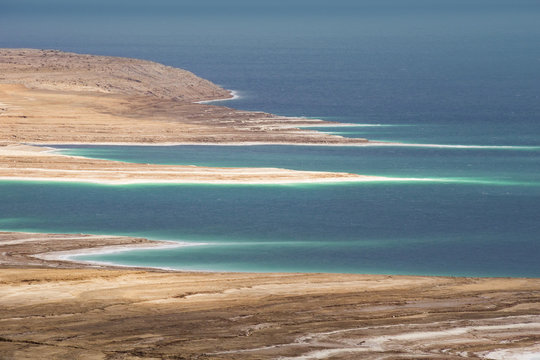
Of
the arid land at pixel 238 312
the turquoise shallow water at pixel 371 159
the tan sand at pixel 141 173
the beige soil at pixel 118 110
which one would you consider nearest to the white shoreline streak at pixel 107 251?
the arid land at pixel 238 312

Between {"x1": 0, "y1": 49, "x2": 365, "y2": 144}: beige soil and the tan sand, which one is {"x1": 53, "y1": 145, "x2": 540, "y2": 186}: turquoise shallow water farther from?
the tan sand

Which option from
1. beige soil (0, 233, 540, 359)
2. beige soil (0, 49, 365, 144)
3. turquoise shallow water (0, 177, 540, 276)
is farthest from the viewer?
beige soil (0, 49, 365, 144)

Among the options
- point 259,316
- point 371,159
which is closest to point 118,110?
point 371,159

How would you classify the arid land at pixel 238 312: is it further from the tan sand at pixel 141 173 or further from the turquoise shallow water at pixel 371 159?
the turquoise shallow water at pixel 371 159

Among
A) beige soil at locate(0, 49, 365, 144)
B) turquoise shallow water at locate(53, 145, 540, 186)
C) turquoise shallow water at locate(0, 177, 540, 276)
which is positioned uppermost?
beige soil at locate(0, 49, 365, 144)

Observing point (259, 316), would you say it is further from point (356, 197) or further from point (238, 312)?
point (356, 197)

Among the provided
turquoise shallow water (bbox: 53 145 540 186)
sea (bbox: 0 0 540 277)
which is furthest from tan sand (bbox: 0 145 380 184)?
turquoise shallow water (bbox: 53 145 540 186)

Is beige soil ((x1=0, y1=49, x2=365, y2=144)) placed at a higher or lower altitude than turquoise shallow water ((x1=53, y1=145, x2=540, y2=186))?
→ higher

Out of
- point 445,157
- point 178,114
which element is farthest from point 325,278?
point 178,114

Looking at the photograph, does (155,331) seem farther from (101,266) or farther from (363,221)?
(363,221)
